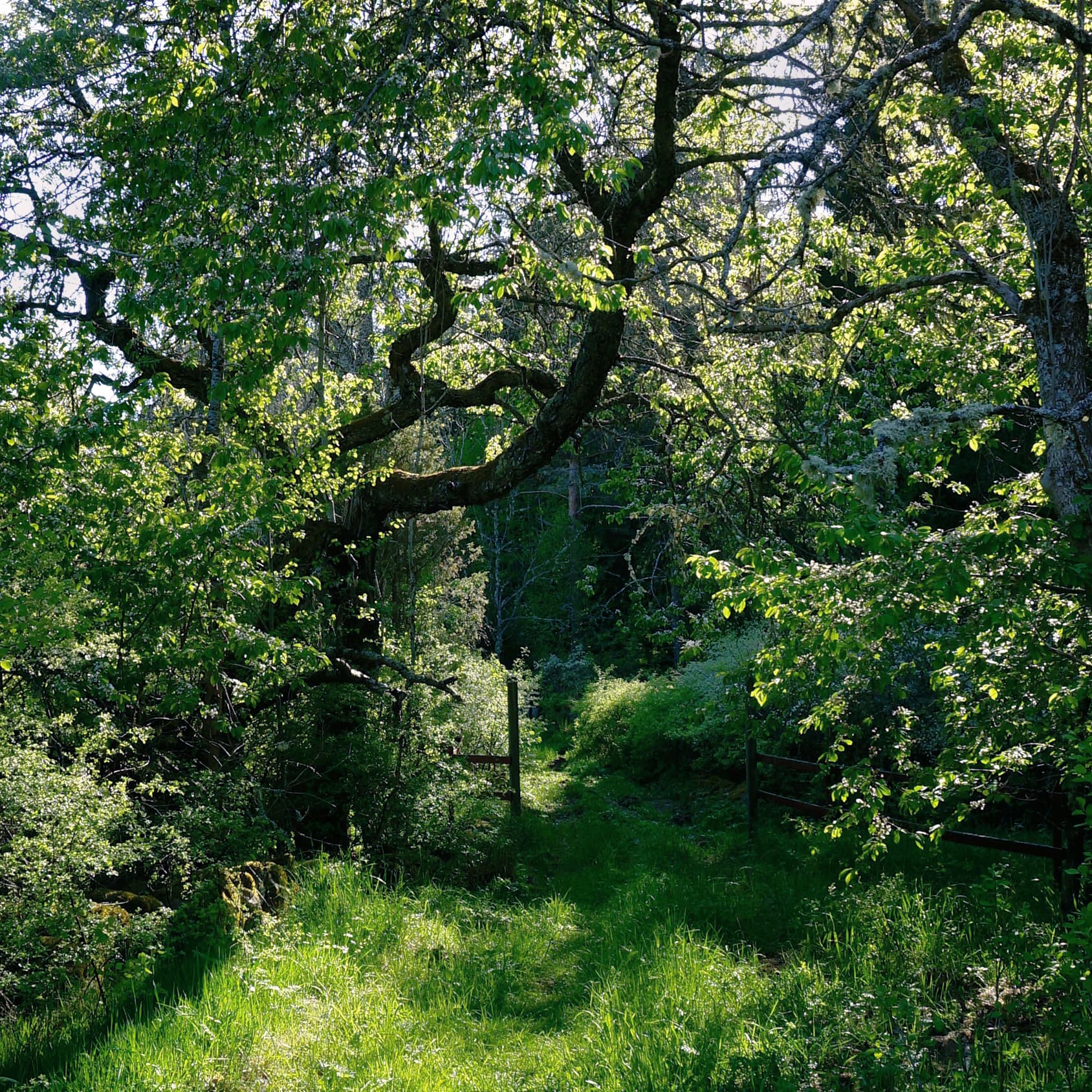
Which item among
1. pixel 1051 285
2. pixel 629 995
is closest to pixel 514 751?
pixel 629 995

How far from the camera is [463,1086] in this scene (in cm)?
426

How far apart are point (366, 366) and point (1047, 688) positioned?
7.08 metres

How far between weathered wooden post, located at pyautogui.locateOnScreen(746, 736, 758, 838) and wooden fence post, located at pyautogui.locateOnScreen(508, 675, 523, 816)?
2.53 meters

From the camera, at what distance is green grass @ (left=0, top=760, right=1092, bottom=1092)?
159 inches

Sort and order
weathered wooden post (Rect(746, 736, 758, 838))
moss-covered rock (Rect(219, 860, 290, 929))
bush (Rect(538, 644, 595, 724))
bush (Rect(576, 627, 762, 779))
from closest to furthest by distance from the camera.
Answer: moss-covered rock (Rect(219, 860, 290, 929)) < weathered wooden post (Rect(746, 736, 758, 838)) < bush (Rect(576, 627, 762, 779)) < bush (Rect(538, 644, 595, 724))

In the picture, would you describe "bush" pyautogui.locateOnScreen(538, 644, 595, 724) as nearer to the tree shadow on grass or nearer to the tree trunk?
the tree shadow on grass

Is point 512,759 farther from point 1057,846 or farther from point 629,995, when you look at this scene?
point 1057,846

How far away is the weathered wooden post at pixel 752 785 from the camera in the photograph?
9.55 m

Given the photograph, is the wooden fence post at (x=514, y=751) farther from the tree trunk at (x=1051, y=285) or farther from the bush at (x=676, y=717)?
the tree trunk at (x=1051, y=285)

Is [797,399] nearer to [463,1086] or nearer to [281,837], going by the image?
[281,837]

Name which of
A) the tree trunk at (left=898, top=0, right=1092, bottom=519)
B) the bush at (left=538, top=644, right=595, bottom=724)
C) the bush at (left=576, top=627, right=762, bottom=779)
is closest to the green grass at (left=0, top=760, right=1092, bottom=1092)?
the tree trunk at (left=898, top=0, right=1092, bottom=519)

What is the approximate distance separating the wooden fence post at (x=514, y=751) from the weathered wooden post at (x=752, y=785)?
8.31ft

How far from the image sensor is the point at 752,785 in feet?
31.7

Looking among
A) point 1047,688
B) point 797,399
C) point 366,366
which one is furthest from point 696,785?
point 1047,688
